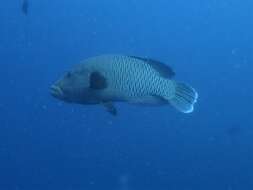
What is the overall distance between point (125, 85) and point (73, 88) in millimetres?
397

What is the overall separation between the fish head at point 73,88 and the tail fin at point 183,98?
554mm

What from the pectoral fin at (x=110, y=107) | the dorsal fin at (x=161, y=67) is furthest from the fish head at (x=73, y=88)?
the dorsal fin at (x=161, y=67)

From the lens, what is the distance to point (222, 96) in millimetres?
29484

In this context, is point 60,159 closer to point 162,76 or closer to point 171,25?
point 162,76

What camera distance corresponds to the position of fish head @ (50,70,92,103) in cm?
386

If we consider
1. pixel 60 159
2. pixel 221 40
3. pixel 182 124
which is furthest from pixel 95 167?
pixel 221 40

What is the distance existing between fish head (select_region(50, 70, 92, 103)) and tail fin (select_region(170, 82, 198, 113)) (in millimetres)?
554

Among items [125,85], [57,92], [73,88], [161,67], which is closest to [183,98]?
[161,67]

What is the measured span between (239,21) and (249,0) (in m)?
1.67

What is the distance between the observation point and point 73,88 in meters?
3.91

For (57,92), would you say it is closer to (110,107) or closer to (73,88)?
(73,88)

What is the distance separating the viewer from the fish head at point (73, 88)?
152 inches

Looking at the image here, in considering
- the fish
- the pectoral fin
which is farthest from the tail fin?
the pectoral fin

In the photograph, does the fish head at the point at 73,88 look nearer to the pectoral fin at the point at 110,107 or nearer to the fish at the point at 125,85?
the fish at the point at 125,85
